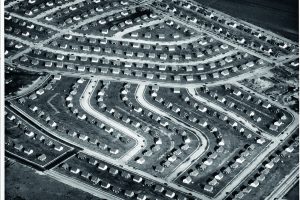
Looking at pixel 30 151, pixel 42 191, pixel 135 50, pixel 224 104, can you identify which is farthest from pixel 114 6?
pixel 42 191

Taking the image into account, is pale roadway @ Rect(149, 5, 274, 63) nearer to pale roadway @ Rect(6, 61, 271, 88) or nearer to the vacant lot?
pale roadway @ Rect(6, 61, 271, 88)

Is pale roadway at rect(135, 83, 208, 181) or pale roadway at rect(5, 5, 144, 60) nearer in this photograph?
pale roadway at rect(135, 83, 208, 181)

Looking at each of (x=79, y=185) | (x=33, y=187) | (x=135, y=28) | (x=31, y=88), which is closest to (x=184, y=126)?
(x=79, y=185)

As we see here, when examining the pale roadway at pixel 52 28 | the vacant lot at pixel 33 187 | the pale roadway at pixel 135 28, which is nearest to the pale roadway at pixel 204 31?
the pale roadway at pixel 135 28

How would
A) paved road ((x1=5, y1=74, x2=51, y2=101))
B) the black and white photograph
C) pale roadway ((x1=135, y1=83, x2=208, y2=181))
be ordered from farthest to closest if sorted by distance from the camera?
paved road ((x1=5, y1=74, x2=51, y2=101))
pale roadway ((x1=135, y1=83, x2=208, y2=181))
the black and white photograph

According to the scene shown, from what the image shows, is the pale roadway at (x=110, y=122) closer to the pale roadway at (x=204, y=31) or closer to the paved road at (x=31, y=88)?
the paved road at (x=31, y=88)

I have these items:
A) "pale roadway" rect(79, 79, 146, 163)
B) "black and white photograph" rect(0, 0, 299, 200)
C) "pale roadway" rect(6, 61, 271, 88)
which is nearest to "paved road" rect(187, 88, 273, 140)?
"black and white photograph" rect(0, 0, 299, 200)
